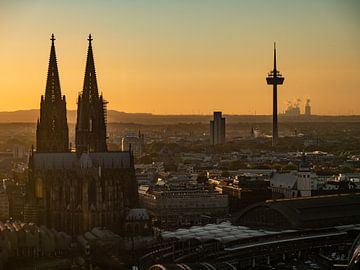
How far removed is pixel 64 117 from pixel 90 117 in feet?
4.96

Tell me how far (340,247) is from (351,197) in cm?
1237

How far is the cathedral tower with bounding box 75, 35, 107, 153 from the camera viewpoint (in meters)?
59.0

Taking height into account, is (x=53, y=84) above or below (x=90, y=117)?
above

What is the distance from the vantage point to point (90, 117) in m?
59.1

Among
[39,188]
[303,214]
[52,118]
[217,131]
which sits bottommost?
[303,214]

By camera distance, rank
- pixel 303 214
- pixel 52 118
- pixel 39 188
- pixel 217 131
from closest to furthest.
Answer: pixel 39 188
pixel 303 214
pixel 52 118
pixel 217 131

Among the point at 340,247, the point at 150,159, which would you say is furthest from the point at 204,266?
the point at 150,159

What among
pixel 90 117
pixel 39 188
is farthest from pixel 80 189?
pixel 90 117

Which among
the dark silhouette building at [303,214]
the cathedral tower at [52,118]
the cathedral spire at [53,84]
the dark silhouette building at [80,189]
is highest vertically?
the cathedral spire at [53,84]

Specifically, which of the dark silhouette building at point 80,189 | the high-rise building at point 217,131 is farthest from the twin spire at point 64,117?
the high-rise building at point 217,131

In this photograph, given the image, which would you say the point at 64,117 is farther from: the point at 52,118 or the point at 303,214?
the point at 303,214

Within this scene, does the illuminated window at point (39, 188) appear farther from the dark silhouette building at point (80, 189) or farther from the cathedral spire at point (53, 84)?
the cathedral spire at point (53, 84)

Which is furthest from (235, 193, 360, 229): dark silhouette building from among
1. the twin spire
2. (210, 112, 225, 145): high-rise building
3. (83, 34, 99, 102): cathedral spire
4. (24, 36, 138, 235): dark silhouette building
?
(210, 112, 225, 145): high-rise building

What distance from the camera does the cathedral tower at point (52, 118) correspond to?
5878 cm
